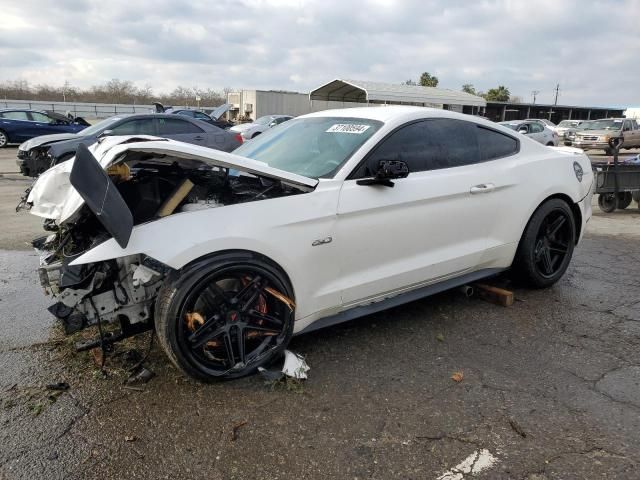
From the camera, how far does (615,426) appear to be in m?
2.64

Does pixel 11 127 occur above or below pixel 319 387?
above

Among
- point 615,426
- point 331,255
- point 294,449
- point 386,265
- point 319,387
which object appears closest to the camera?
point 294,449

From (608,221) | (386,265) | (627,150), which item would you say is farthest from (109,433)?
(627,150)

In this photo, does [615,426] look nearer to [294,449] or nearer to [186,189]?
[294,449]

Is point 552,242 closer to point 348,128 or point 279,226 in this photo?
point 348,128

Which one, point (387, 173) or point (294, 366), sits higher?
point (387, 173)

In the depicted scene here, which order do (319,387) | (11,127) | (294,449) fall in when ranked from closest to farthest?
(294,449) < (319,387) < (11,127)

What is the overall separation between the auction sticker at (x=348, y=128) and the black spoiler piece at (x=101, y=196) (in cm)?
174

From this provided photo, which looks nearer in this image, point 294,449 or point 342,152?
point 294,449

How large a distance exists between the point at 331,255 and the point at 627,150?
28.6m

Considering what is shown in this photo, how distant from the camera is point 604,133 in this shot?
75.6ft

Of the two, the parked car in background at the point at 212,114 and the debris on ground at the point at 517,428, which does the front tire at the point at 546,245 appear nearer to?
the debris on ground at the point at 517,428

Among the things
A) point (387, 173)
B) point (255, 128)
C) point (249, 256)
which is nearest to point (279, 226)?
point (249, 256)

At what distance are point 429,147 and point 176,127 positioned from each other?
9.14 m
